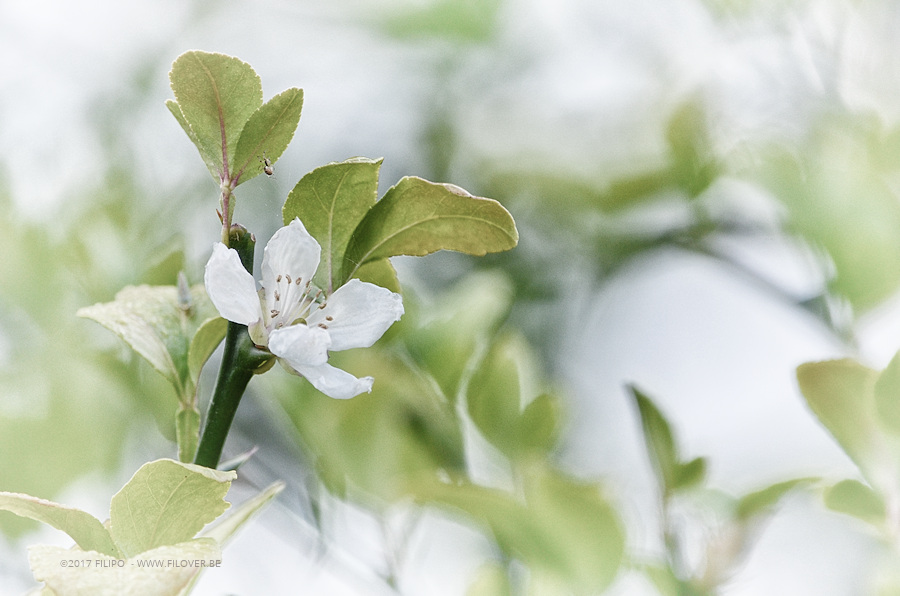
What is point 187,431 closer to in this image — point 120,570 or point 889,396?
point 120,570

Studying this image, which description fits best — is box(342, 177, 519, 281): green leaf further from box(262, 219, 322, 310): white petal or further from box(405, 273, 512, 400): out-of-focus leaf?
box(405, 273, 512, 400): out-of-focus leaf

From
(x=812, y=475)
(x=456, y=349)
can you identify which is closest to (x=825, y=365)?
(x=812, y=475)

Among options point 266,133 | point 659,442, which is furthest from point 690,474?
point 266,133

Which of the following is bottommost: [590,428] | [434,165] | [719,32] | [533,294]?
[590,428]

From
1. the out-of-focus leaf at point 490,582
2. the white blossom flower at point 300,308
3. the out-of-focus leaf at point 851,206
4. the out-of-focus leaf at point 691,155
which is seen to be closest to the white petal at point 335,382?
the white blossom flower at point 300,308

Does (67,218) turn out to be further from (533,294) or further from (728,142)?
(728,142)
